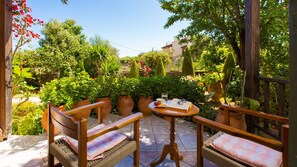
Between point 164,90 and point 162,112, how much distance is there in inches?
77.6

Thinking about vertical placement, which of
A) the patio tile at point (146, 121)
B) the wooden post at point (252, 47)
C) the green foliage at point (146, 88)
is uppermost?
the wooden post at point (252, 47)

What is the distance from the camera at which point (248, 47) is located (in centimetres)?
265

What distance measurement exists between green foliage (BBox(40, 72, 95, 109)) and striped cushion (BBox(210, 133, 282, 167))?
2.40 meters

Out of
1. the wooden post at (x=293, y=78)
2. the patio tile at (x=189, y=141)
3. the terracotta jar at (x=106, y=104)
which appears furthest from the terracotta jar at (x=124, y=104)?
the wooden post at (x=293, y=78)

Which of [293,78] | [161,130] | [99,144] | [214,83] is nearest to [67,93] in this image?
[161,130]

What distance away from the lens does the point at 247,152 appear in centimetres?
126

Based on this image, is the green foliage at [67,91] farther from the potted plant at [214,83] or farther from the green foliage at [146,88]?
the potted plant at [214,83]

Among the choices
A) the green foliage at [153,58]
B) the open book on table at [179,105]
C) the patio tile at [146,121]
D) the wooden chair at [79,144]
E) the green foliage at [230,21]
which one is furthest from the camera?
the green foliage at [153,58]

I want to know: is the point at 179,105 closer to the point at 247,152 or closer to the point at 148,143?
the point at 247,152

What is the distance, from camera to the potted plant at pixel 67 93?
2.71 m

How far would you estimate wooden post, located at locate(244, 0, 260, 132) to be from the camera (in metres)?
2.57

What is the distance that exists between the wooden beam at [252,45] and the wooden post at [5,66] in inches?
137

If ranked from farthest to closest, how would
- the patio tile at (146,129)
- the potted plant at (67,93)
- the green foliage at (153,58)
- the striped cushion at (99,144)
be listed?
the green foliage at (153,58) < the patio tile at (146,129) < the potted plant at (67,93) < the striped cushion at (99,144)

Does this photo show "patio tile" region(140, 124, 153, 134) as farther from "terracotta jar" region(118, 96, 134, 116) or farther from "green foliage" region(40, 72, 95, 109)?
"green foliage" region(40, 72, 95, 109)
